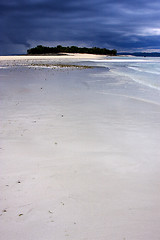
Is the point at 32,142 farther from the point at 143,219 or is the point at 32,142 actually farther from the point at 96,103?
the point at 96,103

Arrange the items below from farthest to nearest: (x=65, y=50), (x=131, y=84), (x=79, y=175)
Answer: (x=65, y=50), (x=131, y=84), (x=79, y=175)

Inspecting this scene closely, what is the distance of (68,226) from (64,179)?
3.25ft

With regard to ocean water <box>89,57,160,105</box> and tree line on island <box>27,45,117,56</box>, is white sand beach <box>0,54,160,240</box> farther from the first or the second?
tree line on island <box>27,45,117,56</box>

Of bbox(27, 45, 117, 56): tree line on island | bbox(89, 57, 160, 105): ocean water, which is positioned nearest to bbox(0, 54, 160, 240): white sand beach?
bbox(89, 57, 160, 105): ocean water

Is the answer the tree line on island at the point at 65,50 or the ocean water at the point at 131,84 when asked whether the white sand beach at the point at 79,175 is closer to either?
the ocean water at the point at 131,84

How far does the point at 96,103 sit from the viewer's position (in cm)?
863

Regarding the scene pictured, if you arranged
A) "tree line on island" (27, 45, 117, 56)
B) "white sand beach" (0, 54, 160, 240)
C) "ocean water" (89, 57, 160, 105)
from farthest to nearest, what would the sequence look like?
"tree line on island" (27, 45, 117, 56) < "ocean water" (89, 57, 160, 105) < "white sand beach" (0, 54, 160, 240)

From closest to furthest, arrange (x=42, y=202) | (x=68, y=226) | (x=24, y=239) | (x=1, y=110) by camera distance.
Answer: (x=24, y=239)
(x=68, y=226)
(x=42, y=202)
(x=1, y=110)

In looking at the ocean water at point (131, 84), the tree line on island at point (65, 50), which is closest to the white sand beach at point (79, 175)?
the ocean water at point (131, 84)

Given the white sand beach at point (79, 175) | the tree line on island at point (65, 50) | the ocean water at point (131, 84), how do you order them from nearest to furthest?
the white sand beach at point (79, 175)
the ocean water at point (131, 84)
the tree line on island at point (65, 50)

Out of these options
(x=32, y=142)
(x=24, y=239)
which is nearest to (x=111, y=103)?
(x=32, y=142)

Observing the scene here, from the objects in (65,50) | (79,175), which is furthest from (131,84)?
(65,50)

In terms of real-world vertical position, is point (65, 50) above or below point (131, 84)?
above

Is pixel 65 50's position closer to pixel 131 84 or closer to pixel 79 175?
pixel 131 84
